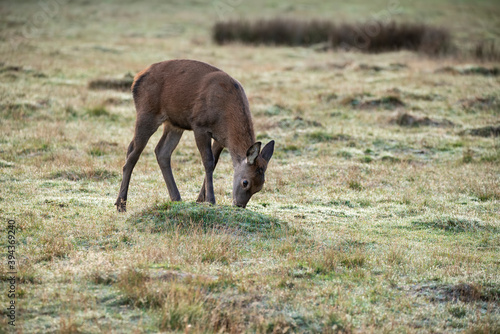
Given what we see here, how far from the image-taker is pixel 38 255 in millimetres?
6434

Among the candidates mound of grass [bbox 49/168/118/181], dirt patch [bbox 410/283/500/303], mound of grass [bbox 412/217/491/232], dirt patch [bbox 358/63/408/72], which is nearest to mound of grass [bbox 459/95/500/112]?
dirt patch [bbox 358/63/408/72]

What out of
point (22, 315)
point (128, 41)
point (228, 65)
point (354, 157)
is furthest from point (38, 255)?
point (128, 41)

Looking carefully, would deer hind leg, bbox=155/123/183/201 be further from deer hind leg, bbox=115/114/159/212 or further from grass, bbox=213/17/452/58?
grass, bbox=213/17/452/58

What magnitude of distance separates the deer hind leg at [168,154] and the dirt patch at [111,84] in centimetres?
884

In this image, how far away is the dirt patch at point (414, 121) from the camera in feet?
50.1

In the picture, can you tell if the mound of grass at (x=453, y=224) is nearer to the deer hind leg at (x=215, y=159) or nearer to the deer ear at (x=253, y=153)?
the deer ear at (x=253, y=153)

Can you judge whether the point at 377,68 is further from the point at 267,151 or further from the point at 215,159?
the point at 267,151

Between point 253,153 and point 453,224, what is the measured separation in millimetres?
3112

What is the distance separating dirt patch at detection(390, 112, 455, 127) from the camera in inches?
601

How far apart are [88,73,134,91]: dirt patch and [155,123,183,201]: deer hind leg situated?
8.84 m

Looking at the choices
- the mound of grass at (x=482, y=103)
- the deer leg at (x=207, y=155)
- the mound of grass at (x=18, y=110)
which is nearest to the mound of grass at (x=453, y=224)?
the deer leg at (x=207, y=155)

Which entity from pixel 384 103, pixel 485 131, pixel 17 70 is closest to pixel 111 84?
pixel 17 70

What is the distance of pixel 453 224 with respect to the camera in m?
8.47

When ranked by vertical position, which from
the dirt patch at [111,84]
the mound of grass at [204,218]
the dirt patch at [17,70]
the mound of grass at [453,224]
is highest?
the dirt patch at [17,70]
